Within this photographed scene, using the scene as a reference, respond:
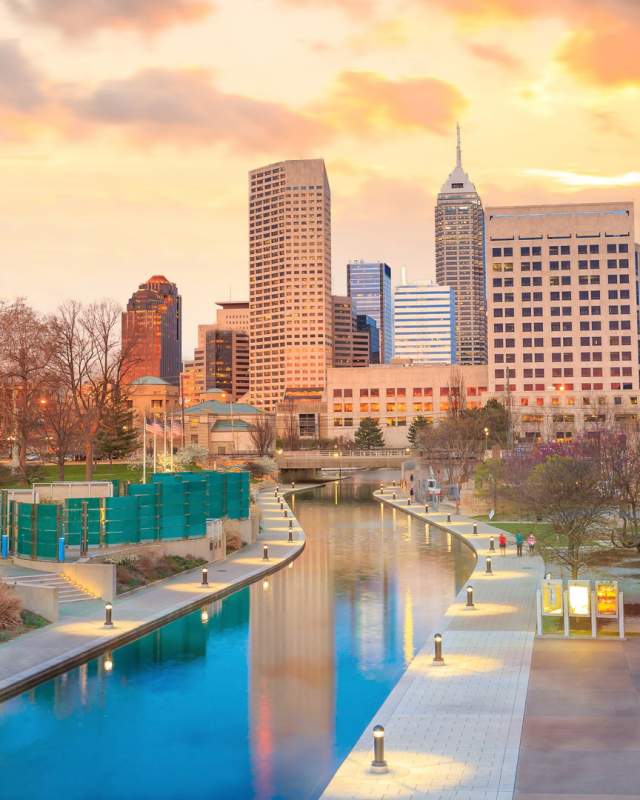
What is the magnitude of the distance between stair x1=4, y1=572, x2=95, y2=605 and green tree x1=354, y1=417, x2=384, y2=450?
159 metres

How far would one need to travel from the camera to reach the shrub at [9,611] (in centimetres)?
2662

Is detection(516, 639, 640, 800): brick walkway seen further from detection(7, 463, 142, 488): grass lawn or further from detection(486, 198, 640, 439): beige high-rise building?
detection(486, 198, 640, 439): beige high-rise building

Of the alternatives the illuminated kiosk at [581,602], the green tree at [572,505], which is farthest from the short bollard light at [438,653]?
the green tree at [572,505]

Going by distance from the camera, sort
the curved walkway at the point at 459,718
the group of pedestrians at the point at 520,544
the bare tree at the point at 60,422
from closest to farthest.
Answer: the curved walkway at the point at 459,718 → the group of pedestrians at the point at 520,544 → the bare tree at the point at 60,422

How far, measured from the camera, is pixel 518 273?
614 feet

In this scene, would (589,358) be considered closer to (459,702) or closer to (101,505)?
(101,505)

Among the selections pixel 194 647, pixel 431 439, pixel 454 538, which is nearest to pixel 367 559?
pixel 454 538

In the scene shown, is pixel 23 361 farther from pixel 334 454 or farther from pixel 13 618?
pixel 334 454

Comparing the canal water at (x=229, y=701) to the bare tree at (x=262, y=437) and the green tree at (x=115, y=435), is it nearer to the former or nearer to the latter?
the green tree at (x=115, y=435)

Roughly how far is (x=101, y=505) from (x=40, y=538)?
302cm

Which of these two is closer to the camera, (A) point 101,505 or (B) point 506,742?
(B) point 506,742

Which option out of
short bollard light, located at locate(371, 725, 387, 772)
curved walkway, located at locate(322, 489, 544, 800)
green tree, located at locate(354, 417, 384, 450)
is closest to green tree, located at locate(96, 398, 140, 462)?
curved walkway, located at locate(322, 489, 544, 800)

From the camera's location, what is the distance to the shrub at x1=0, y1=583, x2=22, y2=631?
26.6 m

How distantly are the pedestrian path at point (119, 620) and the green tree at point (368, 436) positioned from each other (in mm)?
145111
